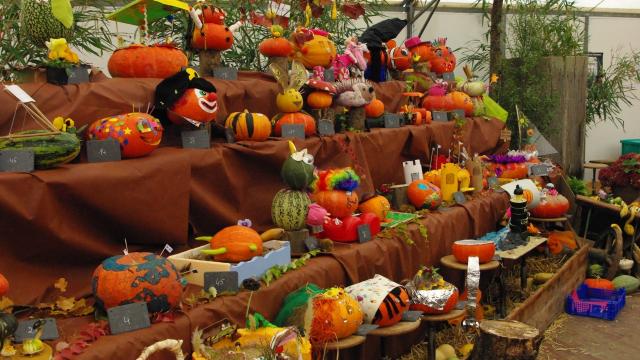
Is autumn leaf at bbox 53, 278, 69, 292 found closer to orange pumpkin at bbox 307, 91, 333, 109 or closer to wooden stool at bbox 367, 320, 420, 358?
wooden stool at bbox 367, 320, 420, 358

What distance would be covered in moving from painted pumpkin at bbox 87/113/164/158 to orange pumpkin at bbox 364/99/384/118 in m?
2.09

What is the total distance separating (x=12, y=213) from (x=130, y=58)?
1.26 metres

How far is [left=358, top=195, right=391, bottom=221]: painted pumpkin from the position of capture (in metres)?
4.16

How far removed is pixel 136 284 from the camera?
7.80 feet

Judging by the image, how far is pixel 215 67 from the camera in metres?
4.01

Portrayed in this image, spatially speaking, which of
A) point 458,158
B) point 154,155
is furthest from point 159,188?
point 458,158

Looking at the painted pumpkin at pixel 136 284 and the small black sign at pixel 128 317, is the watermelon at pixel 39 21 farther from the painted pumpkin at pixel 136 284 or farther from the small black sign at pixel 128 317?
the small black sign at pixel 128 317

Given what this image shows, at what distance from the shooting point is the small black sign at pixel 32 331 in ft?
7.21

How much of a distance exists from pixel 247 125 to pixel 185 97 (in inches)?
16.3

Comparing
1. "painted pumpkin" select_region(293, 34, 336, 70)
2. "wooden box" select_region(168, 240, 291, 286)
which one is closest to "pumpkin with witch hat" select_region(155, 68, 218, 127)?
"wooden box" select_region(168, 240, 291, 286)

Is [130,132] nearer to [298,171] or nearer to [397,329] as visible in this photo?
[298,171]

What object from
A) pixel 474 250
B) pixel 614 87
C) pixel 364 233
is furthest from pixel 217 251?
pixel 614 87

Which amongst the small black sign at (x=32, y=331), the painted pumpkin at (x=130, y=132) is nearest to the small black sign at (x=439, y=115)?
the painted pumpkin at (x=130, y=132)

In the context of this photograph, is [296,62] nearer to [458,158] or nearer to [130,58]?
[130,58]
